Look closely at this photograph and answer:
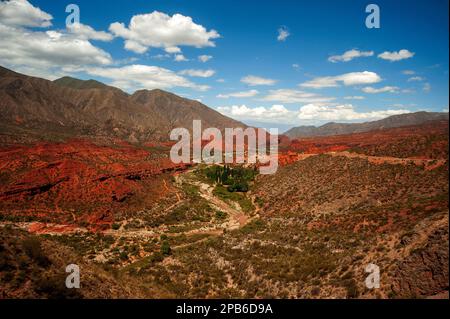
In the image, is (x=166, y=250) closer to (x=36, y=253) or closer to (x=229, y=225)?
(x=229, y=225)

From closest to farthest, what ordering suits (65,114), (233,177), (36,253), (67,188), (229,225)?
(36,253) < (229,225) < (67,188) < (233,177) < (65,114)

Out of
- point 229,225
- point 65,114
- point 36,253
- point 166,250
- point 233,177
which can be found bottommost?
point 229,225

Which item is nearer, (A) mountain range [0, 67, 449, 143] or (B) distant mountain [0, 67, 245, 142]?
(A) mountain range [0, 67, 449, 143]

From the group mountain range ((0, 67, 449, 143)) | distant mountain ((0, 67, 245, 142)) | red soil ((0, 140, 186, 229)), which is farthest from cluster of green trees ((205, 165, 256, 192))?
distant mountain ((0, 67, 245, 142))

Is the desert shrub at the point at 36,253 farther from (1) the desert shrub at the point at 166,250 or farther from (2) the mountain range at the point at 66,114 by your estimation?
(2) the mountain range at the point at 66,114

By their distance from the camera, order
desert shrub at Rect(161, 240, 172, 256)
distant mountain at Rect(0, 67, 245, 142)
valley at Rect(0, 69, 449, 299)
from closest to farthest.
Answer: valley at Rect(0, 69, 449, 299)
desert shrub at Rect(161, 240, 172, 256)
distant mountain at Rect(0, 67, 245, 142)

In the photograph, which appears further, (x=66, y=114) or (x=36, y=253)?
(x=66, y=114)

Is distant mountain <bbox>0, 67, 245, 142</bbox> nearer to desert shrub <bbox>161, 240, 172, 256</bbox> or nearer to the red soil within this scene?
the red soil

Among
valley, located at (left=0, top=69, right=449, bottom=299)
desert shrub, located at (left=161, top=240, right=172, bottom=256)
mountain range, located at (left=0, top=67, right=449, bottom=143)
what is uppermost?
mountain range, located at (left=0, top=67, right=449, bottom=143)

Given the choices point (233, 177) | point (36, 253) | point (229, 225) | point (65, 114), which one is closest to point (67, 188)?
point (229, 225)
